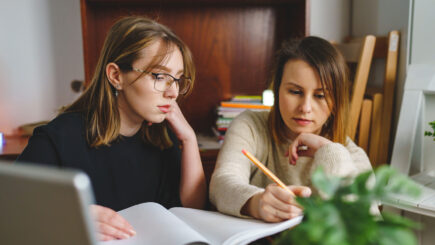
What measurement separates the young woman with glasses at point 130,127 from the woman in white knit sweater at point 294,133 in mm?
181

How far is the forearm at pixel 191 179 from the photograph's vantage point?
3.95 feet

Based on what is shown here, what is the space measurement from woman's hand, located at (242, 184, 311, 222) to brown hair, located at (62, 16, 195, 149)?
50 cm

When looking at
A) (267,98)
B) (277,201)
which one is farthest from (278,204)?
(267,98)

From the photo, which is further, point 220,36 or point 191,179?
point 220,36

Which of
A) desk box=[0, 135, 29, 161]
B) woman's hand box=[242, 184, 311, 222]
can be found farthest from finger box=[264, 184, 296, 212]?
desk box=[0, 135, 29, 161]

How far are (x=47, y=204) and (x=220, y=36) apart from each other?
65.2 inches

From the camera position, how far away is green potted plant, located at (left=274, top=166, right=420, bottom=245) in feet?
1.15

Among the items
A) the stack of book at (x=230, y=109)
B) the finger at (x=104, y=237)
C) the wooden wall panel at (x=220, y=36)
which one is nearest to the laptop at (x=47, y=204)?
the finger at (x=104, y=237)

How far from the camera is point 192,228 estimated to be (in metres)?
0.81

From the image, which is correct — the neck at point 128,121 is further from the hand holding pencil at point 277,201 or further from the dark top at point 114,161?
the hand holding pencil at point 277,201

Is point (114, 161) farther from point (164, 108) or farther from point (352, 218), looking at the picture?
point (352, 218)

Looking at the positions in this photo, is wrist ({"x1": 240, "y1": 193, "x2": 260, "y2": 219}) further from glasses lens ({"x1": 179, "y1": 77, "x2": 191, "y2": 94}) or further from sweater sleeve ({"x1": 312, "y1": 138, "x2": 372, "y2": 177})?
glasses lens ({"x1": 179, "y1": 77, "x2": 191, "y2": 94})

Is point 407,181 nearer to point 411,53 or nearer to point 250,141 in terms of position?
point 250,141

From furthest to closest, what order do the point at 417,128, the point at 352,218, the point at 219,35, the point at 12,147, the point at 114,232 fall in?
the point at 219,35 < the point at 12,147 < the point at 417,128 < the point at 114,232 < the point at 352,218
